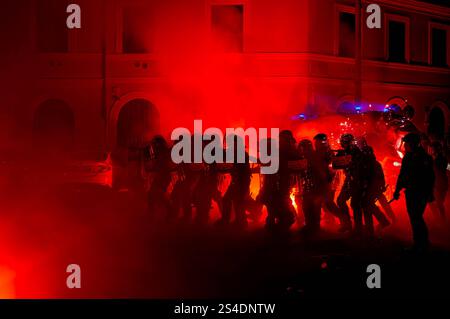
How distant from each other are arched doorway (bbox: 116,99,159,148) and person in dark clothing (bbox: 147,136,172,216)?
22.4ft

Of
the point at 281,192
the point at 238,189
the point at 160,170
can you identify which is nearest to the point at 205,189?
the point at 238,189

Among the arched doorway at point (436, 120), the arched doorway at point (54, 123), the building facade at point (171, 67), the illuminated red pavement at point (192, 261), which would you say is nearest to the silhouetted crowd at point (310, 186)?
the illuminated red pavement at point (192, 261)

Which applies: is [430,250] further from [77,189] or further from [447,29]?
[447,29]

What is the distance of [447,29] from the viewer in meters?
20.7

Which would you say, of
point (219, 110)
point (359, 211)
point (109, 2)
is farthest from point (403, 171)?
point (109, 2)

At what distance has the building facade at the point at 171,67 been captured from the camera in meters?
15.9

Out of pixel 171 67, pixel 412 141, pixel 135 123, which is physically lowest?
pixel 412 141

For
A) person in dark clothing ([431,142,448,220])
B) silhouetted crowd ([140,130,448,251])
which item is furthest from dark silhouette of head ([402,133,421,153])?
person in dark clothing ([431,142,448,220])

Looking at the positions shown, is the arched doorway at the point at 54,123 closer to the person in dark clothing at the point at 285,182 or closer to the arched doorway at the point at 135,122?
the arched doorway at the point at 135,122

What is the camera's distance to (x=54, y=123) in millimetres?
17328

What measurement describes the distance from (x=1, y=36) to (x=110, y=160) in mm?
7481

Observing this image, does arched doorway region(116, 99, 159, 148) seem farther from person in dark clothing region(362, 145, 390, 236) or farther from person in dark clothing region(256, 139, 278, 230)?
person in dark clothing region(362, 145, 390, 236)

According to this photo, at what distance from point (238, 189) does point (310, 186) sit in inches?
45.8

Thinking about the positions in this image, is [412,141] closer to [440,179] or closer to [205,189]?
[440,179]
